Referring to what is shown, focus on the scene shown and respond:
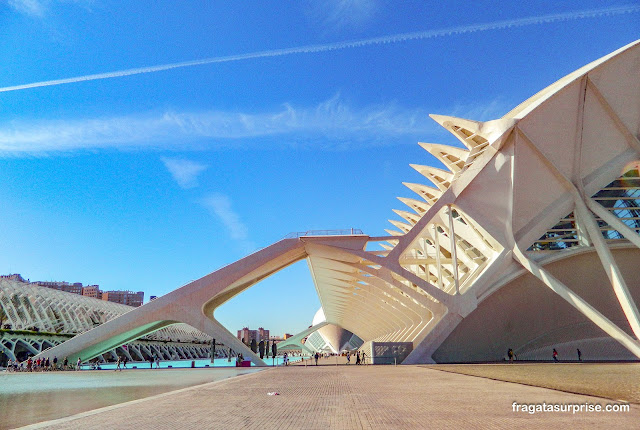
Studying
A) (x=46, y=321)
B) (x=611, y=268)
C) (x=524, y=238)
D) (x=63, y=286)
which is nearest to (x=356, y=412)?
(x=611, y=268)

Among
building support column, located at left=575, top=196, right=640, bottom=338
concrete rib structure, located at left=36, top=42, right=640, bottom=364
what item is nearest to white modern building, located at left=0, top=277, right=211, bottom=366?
concrete rib structure, located at left=36, top=42, right=640, bottom=364

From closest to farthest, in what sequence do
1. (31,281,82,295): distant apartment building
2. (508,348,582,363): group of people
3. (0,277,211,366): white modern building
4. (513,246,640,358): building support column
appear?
(513,246,640,358): building support column, (508,348,582,363): group of people, (0,277,211,366): white modern building, (31,281,82,295): distant apartment building

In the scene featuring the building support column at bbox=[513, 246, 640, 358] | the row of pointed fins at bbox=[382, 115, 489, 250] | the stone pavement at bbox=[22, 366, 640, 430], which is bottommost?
the stone pavement at bbox=[22, 366, 640, 430]

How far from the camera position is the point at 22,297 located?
47.4m

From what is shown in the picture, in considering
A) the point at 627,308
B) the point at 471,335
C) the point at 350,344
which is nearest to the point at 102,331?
the point at 471,335

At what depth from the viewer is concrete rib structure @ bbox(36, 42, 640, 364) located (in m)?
24.5

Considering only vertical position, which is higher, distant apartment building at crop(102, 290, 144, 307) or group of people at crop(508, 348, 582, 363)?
distant apartment building at crop(102, 290, 144, 307)

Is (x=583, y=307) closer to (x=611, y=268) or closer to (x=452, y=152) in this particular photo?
(x=611, y=268)

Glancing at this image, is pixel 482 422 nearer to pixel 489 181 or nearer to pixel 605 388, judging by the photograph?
pixel 605 388

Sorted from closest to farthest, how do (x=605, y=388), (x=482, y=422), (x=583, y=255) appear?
(x=482, y=422), (x=605, y=388), (x=583, y=255)

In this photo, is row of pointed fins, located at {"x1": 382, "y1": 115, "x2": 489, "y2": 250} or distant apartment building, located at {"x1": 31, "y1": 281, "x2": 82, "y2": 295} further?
distant apartment building, located at {"x1": 31, "y1": 281, "x2": 82, "y2": 295}

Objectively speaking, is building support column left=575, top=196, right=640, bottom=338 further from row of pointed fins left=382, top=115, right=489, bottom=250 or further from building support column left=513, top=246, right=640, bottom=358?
row of pointed fins left=382, top=115, right=489, bottom=250

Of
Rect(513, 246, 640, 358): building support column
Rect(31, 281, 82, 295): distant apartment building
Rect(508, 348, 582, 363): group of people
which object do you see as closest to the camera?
Rect(513, 246, 640, 358): building support column

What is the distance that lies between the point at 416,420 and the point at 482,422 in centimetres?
83
